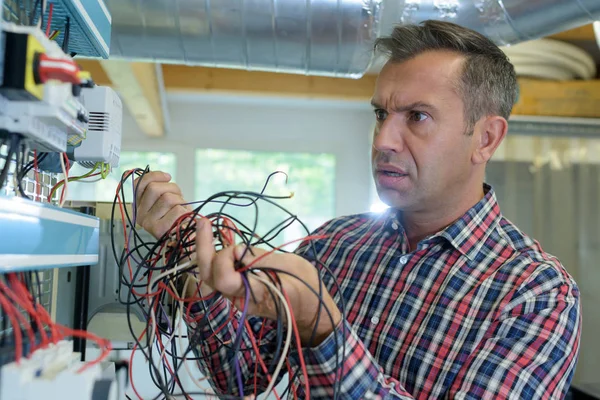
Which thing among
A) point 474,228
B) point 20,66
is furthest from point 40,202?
point 474,228

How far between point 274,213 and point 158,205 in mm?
3287

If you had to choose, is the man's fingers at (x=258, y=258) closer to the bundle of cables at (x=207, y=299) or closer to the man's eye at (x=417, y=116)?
the bundle of cables at (x=207, y=299)

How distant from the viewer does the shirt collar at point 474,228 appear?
46.1 inches

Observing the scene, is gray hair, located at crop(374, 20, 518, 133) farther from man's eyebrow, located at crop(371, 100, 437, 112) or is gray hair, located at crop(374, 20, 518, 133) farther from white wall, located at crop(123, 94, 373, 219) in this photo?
white wall, located at crop(123, 94, 373, 219)

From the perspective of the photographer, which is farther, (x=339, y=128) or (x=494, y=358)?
(x=339, y=128)

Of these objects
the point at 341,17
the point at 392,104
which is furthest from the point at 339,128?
the point at 392,104

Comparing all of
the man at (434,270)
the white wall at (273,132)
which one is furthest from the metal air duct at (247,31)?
the white wall at (273,132)

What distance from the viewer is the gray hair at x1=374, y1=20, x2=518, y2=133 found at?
1235 mm

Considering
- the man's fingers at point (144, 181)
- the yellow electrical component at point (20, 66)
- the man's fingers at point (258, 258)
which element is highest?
the yellow electrical component at point (20, 66)

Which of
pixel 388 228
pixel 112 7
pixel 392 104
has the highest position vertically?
pixel 112 7

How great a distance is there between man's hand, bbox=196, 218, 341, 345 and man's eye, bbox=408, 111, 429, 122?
51cm

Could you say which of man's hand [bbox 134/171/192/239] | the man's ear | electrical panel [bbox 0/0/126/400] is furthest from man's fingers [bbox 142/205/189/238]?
the man's ear

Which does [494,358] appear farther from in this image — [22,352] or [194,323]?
[22,352]

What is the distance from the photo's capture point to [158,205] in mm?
1039
